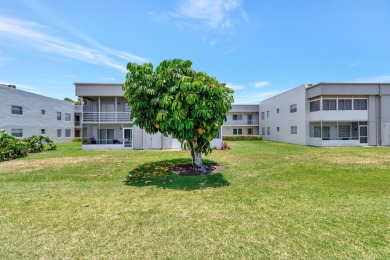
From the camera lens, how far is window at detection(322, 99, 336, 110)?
20641mm

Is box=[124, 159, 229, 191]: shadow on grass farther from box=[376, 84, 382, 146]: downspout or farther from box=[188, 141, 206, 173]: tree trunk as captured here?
box=[376, 84, 382, 146]: downspout

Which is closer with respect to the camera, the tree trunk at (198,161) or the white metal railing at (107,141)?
the tree trunk at (198,161)

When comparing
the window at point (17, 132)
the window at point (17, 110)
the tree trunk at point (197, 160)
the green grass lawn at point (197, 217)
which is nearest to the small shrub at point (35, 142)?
the window at point (17, 132)

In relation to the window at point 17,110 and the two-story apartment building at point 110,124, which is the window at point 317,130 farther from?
the window at point 17,110

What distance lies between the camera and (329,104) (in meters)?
20.7

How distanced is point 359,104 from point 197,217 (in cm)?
2479

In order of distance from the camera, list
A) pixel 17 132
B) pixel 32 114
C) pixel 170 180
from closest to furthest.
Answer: pixel 170 180 → pixel 17 132 → pixel 32 114

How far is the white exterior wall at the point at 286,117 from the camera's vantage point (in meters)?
22.7

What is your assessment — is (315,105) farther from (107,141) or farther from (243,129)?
(107,141)

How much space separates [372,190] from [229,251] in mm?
6202

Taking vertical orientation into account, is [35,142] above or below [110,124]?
below

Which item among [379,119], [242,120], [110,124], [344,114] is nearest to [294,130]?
[344,114]

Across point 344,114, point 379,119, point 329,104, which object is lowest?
point 379,119

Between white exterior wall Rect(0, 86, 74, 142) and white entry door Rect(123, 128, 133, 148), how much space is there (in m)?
14.1
